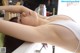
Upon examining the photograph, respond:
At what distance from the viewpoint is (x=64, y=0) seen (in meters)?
2.49

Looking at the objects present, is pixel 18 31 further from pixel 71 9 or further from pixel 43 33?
pixel 71 9

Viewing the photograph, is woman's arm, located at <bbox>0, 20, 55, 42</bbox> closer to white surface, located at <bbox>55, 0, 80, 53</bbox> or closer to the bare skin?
the bare skin

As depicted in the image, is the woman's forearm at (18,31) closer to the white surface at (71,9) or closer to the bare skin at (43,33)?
the bare skin at (43,33)

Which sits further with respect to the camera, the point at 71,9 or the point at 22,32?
the point at 71,9

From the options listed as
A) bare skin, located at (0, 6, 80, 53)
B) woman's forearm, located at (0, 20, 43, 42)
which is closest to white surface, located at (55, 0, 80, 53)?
bare skin, located at (0, 6, 80, 53)

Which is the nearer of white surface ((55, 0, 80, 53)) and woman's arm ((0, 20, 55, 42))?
woman's arm ((0, 20, 55, 42))

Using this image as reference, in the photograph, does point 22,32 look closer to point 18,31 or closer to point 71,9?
point 18,31

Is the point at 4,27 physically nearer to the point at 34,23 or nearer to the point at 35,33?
the point at 35,33

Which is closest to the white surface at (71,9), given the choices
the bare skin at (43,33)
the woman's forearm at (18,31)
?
the bare skin at (43,33)

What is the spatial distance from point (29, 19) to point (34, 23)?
0.14ft

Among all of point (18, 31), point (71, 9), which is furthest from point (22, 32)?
point (71, 9)

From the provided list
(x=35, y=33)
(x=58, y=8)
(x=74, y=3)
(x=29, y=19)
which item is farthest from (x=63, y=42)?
(x=74, y=3)

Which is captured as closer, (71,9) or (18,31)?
(18,31)

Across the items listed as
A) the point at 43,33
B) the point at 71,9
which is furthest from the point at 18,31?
the point at 71,9
